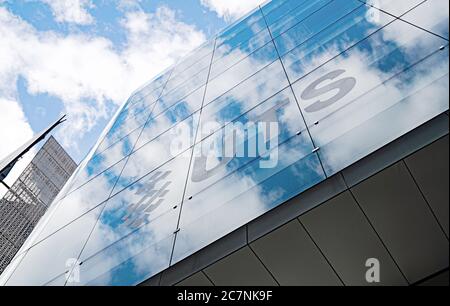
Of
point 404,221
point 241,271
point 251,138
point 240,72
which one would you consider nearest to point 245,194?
point 241,271

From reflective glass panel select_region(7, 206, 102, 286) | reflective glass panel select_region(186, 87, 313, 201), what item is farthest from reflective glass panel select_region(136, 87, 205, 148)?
reflective glass panel select_region(7, 206, 102, 286)

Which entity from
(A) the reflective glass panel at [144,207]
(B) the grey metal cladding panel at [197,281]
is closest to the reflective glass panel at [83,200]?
(A) the reflective glass panel at [144,207]

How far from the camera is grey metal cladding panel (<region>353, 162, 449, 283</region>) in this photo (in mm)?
5668

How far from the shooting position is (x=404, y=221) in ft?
19.0

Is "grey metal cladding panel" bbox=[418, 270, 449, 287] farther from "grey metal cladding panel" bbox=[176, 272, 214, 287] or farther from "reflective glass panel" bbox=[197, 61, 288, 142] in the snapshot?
"reflective glass panel" bbox=[197, 61, 288, 142]

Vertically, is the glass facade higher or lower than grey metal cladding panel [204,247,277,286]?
higher

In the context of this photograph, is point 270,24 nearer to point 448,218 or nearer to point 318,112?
point 318,112

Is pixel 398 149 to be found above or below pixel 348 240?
above

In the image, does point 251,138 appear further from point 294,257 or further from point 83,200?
point 83,200

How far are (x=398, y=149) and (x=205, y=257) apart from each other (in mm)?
3406

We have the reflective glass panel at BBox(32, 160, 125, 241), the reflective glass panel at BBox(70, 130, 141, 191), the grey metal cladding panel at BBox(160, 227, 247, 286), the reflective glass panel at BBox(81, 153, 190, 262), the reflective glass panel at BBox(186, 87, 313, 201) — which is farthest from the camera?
the reflective glass panel at BBox(70, 130, 141, 191)

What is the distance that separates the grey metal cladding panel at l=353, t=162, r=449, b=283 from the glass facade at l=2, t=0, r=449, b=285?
651 mm
